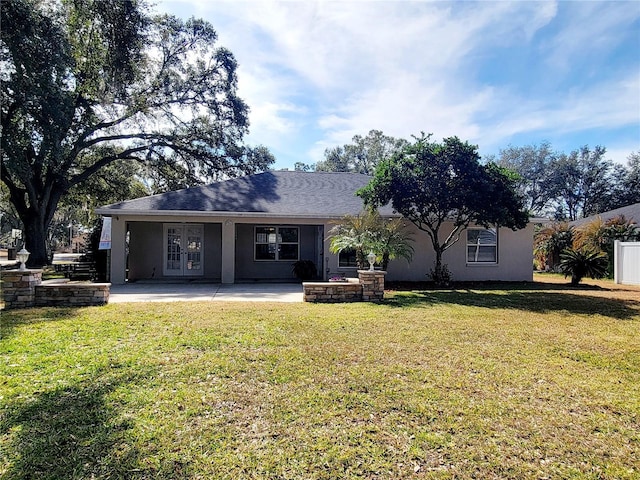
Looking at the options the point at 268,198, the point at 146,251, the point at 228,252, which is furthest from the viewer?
the point at 146,251

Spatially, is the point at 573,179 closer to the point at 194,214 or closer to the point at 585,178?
the point at 585,178

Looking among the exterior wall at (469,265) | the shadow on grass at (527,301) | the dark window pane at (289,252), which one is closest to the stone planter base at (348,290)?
the shadow on grass at (527,301)

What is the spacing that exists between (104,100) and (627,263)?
953 inches

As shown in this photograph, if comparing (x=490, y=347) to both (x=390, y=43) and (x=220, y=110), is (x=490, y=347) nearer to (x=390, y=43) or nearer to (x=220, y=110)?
(x=390, y=43)

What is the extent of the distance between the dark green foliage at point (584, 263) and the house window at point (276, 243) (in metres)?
10.2

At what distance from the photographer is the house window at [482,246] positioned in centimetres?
1464

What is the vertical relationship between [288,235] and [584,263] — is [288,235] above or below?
above

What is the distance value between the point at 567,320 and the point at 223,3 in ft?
36.7

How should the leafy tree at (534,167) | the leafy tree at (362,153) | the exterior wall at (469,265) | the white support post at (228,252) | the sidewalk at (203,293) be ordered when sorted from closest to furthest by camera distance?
the sidewalk at (203,293)
the white support post at (228,252)
the exterior wall at (469,265)
the leafy tree at (534,167)
the leafy tree at (362,153)

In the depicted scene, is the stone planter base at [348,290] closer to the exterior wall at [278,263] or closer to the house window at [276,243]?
the exterior wall at [278,263]

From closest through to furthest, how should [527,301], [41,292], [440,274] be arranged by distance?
[41,292] → [527,301] → [440,274]

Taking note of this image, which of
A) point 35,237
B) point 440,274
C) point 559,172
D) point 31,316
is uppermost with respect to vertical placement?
point 559,172

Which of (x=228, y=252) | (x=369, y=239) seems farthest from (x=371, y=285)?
(x=228, y=252)

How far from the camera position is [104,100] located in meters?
18.8
